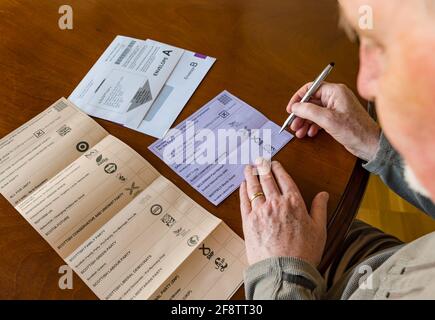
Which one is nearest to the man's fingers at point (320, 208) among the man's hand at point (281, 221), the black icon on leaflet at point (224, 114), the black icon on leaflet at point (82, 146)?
the man's hand at point (281, 221)

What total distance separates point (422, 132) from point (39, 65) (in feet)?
2.13

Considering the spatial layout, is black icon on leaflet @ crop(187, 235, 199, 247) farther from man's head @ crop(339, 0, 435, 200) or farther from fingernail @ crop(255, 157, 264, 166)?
man's head @ crop(339, 0, 435, 200)

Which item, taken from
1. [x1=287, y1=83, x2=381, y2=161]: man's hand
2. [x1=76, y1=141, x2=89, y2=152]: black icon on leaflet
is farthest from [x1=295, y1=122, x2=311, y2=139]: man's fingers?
[x1=76, y1=141, x2=89, y2=152]: black icon on leaflet

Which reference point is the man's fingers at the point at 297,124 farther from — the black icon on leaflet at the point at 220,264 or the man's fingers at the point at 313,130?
the black icon on leaflet at the point at 220,264

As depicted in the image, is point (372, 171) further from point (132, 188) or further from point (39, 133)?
point (39, 133)

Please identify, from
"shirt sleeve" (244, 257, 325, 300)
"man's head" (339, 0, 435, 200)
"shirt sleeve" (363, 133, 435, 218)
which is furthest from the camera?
"shirt sleeve" (363, 133, 435, 218)

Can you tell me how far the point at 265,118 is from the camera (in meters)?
0.65

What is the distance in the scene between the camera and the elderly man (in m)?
0.27

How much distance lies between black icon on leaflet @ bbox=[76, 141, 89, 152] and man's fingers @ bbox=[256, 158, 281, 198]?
27 centimetres

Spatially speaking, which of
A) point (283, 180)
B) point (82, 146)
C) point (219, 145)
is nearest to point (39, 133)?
point (82, 146)

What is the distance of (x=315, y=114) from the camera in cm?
61

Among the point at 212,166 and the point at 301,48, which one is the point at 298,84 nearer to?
the point at 301,48
